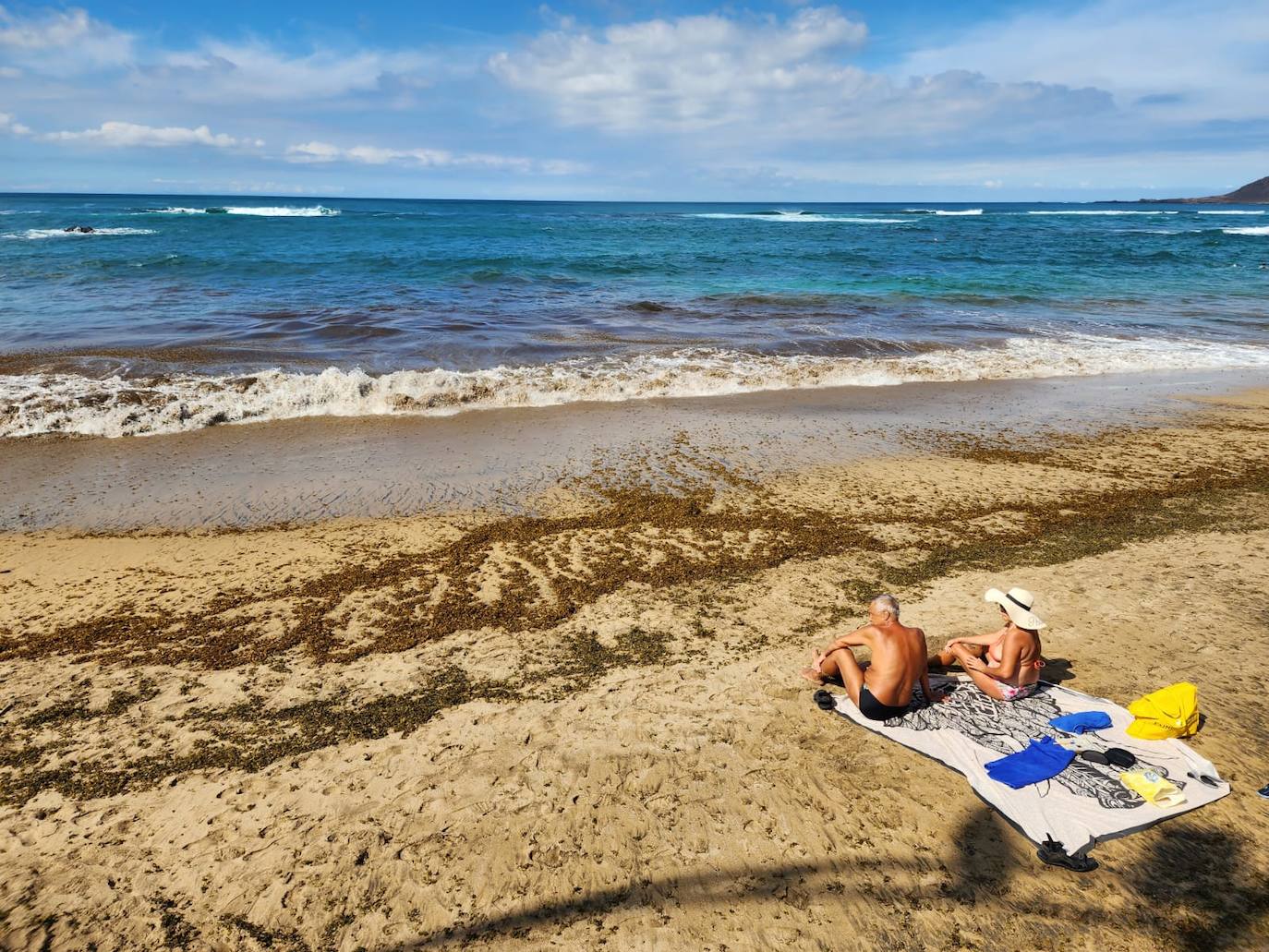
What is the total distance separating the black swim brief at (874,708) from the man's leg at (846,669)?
0.04 m

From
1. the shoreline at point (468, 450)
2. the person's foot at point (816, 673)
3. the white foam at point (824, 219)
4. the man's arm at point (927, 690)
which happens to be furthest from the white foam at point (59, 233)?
the white foam at point (824, 219)

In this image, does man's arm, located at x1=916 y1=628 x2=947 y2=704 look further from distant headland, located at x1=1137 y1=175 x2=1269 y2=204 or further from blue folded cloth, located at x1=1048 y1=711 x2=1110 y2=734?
distant headland, located at x1=1137 y1=175 x2=1269 y2=204

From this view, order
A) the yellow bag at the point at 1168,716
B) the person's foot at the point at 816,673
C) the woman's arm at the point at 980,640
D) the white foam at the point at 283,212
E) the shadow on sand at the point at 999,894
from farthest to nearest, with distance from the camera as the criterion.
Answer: the white foam at the point at 283,212
the woman's arm at the point at 980,640
the person's foot at the point at 816,673
the yellow bag at the point at 1168,716
the shadow on sand at the point at 999,894

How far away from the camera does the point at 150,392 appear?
10.2 meters

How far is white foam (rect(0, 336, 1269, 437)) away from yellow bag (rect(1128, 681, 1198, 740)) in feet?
26.7

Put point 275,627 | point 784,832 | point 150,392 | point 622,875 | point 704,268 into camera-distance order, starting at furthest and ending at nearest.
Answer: point 704,268 → point 150,392 → point 275,627 → point 784,832 → point 622,875

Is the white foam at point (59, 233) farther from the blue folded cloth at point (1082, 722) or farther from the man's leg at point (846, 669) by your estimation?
the blue folded cloth at point (1082, 722)

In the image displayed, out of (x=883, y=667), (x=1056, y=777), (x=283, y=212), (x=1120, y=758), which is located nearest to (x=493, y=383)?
(x=883, y=667)

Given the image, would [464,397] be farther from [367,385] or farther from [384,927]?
[384,927]

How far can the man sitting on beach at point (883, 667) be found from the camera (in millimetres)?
4051

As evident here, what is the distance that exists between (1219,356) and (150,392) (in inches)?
800

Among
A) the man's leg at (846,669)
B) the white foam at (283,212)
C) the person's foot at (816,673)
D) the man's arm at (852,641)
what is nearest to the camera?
the man's leg at (846,669)

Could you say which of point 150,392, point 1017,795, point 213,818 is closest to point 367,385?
point 150,392

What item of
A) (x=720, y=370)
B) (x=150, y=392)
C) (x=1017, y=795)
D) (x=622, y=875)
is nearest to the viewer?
(x=622, y=875)
